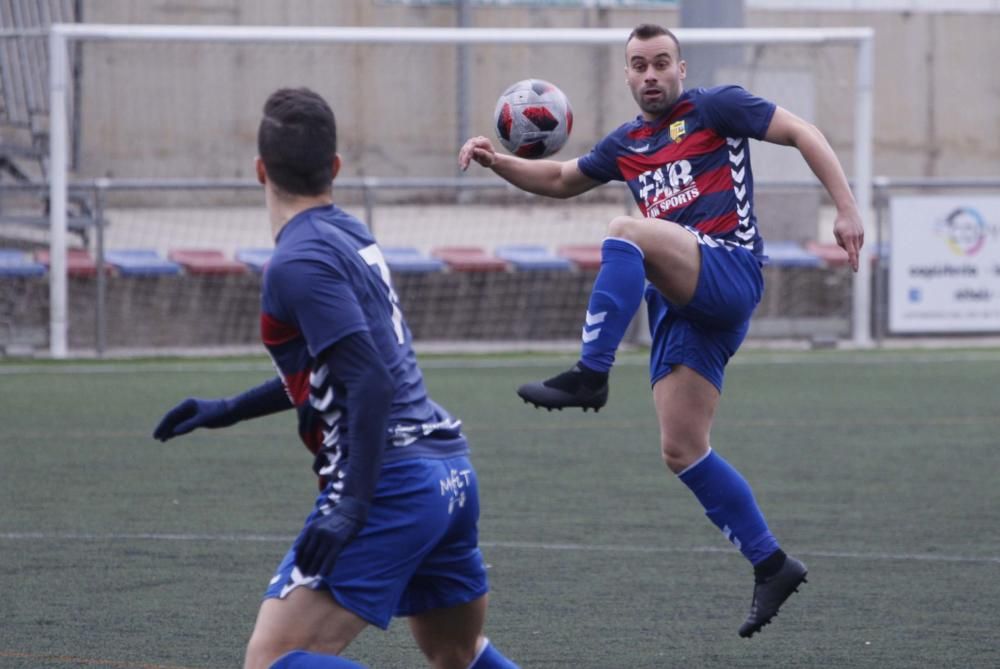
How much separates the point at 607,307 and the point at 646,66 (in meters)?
0.91

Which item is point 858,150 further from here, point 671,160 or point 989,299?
point 671,160

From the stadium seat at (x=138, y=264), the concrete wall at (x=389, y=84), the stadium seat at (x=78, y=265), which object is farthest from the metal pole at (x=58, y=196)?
the concrete wall at (x=389, y=84)

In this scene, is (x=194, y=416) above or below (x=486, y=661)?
above

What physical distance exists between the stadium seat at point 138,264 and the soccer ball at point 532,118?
36.1 feet

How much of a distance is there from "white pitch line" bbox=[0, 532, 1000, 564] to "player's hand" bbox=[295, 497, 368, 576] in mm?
3952

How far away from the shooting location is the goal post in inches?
597

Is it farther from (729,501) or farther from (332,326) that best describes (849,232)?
(332,326)

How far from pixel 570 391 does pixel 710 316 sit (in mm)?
721

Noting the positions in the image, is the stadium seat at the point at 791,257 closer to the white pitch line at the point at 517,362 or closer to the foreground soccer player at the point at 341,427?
the white pitch line at the point at 517,362

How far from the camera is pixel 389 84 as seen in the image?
22.5 metres

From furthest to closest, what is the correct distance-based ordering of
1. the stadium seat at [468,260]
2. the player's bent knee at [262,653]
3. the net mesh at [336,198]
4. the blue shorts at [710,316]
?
the stadium seat at [468,260] → the net mesh at [336,198] → the blue shorts at [710,316] → the player's bent knee at [262,653]

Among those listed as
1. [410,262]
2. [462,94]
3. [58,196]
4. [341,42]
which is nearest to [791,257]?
[410,262]

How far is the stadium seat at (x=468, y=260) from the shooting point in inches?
701

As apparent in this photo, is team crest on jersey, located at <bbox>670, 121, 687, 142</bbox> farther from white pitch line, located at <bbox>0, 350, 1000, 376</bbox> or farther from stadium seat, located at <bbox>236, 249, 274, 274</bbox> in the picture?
stadium seat, located at <bbox>236, 249, 274, 274</bbox>
